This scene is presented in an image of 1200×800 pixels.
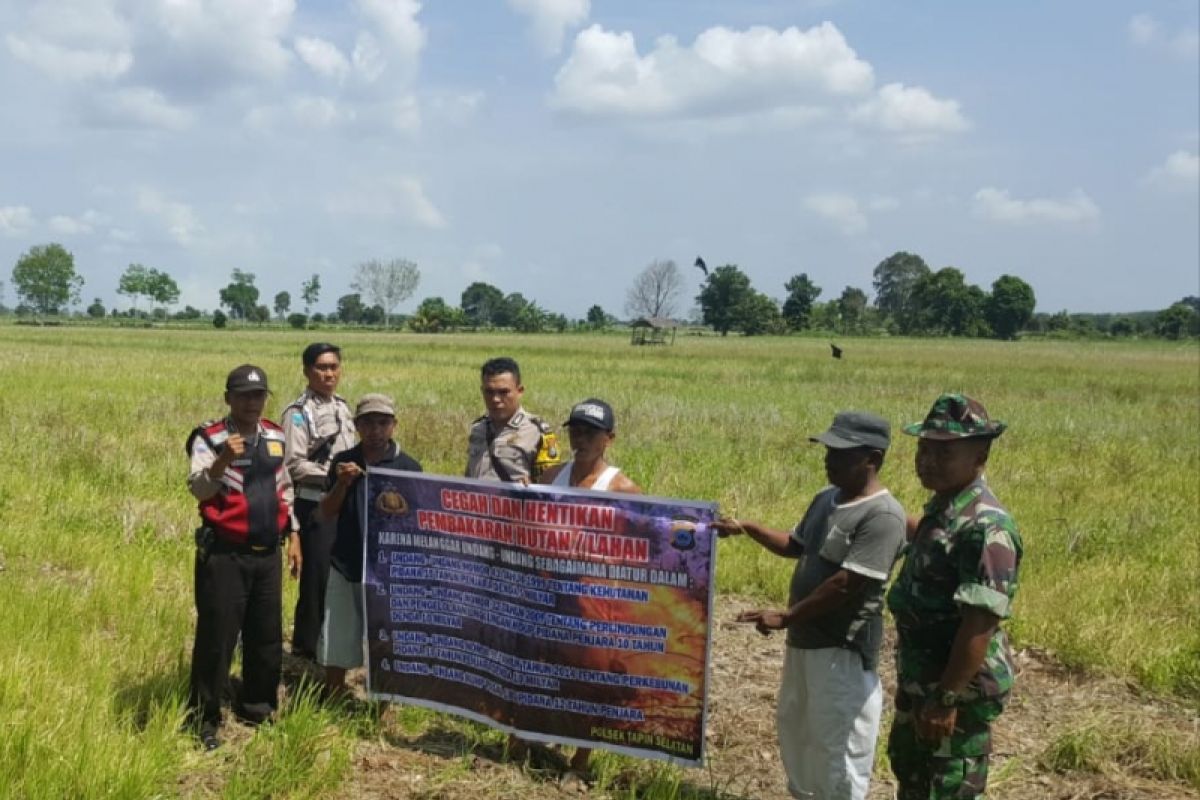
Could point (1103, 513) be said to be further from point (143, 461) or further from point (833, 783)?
point (143, 461)

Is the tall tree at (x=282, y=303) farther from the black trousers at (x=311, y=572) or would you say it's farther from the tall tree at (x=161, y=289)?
the black trousers at (x=311, y=572)

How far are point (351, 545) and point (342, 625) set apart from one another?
420 millimetres

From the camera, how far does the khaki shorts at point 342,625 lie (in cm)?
471

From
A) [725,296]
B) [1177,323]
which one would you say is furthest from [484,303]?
[1177,323]

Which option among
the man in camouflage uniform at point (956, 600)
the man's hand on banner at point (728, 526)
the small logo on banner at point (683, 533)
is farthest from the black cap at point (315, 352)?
the man in camouflage uniform at point (956, 600)

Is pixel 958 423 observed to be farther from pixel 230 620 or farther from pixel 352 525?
pixel 230 620

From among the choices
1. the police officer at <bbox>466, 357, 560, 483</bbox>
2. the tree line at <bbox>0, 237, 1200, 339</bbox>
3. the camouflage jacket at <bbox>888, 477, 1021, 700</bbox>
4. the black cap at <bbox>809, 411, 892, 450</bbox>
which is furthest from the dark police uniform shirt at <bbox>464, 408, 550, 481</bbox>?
the tree line at <bbox>0, 237, 1200, 339</bbox>

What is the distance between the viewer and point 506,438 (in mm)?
4770

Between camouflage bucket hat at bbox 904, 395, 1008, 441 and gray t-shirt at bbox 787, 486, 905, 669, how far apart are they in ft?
1.28

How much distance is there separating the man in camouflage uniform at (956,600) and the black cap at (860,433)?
193 mm

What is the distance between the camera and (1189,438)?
16812mm

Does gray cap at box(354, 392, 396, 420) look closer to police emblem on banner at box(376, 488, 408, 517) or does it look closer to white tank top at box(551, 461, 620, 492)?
police emblem on banner at box(376, 488, 408, 517)

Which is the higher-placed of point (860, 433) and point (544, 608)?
point (860, 433)

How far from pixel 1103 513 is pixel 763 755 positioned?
6.99 m
